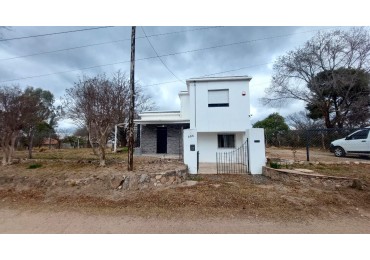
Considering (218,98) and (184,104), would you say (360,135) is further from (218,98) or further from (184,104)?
(184,104)

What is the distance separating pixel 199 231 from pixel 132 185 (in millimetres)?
3286

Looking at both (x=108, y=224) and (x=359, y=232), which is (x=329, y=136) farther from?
(x=108, y=224)

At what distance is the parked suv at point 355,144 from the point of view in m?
9.98

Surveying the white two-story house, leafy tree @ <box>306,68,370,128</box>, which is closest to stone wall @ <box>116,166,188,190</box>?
the white two-story house

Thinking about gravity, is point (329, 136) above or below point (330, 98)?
below

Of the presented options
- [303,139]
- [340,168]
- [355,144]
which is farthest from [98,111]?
[303,139]

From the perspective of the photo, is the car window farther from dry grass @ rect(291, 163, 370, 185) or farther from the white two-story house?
the white two-story house

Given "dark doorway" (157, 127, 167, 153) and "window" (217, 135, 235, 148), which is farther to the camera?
"dark doorway" (157, 127, 167, 153)

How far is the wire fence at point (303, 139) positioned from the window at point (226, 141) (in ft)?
14.0

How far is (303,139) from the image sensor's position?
16.1 metres

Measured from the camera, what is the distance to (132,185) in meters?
6.11

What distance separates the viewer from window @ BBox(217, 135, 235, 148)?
12.4m

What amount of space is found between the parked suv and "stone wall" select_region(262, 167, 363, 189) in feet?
20.0

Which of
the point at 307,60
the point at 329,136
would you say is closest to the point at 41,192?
the point at 329,136
